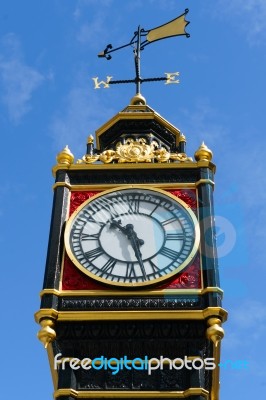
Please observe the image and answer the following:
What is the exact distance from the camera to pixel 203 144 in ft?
43.6

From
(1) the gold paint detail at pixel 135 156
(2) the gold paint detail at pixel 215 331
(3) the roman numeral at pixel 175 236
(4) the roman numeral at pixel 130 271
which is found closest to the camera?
(2) the gold paint detail at pixel 215 331

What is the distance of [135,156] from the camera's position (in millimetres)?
13359

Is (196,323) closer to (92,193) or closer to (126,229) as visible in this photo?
(126,229)

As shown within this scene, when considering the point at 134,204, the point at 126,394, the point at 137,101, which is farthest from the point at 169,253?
the point at 137,101

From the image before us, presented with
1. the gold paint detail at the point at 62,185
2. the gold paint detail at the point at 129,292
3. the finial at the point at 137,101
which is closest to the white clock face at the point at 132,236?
the gold paint detail at the point at 129,292

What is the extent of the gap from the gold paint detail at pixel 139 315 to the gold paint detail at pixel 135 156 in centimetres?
308

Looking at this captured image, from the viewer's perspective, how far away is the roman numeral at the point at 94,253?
11.5 meters

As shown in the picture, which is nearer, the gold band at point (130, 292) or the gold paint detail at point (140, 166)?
the gold band at point (130, 292)

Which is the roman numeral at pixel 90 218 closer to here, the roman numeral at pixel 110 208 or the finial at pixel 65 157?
the roman numeral at pixel 110 208

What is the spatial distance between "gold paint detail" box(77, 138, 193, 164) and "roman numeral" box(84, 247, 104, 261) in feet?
6.31

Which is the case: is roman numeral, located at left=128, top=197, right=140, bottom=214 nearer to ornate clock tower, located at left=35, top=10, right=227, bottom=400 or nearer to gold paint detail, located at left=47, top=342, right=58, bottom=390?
ornate clock tower, located at left=35, top=10, right=227, bottom=400

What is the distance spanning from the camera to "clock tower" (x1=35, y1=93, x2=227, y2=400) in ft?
34.4

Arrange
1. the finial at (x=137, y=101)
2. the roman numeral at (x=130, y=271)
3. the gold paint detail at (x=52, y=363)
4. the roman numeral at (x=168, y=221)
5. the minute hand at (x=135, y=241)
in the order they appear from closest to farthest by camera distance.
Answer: the gold paint detail at (x=52, y=363) → the roman numeral at (x=130, y=271) → the minute hand at (x=135, y=241) → the roman numeral at (x=168, y=221) → the finial at (x=137, y=101)

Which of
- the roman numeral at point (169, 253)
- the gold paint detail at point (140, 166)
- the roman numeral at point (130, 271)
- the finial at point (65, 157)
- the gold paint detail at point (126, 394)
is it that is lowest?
the gold paint detail at point (126, 394)
